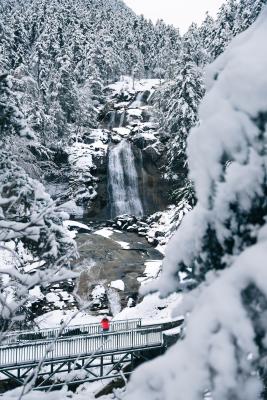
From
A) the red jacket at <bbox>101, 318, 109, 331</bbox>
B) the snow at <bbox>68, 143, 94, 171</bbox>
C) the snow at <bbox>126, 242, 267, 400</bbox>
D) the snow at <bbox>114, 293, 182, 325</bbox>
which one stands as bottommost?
the snow at <bbox>126, 242, 267, 400</bbox>

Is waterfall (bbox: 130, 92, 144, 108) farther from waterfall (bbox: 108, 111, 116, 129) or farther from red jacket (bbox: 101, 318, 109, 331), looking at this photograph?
red jacket (bbox: 101, 318, 109, 331)

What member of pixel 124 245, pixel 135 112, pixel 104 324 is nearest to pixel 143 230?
pixel 124 245

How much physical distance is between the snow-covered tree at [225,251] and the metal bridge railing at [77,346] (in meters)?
12.2

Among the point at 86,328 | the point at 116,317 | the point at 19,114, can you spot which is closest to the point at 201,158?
the point at 19,114

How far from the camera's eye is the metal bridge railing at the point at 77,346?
15.5m

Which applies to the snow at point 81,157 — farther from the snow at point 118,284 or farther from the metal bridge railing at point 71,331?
the metal bridge railing at point 71,331

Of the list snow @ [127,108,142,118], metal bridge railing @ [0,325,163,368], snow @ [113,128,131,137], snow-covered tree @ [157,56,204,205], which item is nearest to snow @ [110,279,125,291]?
snow-covered tree @ [157,56,204,205]

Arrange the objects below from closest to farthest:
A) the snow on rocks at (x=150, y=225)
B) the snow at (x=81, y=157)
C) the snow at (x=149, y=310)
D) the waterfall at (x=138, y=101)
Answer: the snow at (x=149, y=310), the snow on rocks at (x=150, y=225), the snow at (x=81, y=157), the waterfall at (x=138, y=101)

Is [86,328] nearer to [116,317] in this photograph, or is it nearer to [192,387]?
[116,317]

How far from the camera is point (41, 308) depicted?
25.2 metres

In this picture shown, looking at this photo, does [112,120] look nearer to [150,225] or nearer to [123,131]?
[123,131]

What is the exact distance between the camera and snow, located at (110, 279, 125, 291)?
26.6 m

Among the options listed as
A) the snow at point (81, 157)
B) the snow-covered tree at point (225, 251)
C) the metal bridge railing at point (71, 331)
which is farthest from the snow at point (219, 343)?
the snow at point (81, 157)

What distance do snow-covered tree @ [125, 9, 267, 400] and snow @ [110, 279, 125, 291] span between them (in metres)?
23.2
